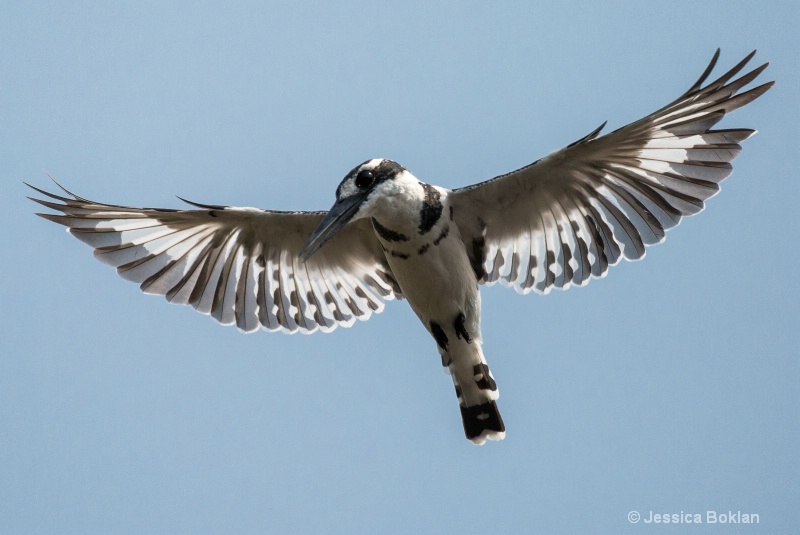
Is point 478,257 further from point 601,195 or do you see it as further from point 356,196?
point 356,196

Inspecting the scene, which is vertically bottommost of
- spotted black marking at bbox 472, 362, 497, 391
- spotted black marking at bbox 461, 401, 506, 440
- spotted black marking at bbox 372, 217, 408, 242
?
spotted black marking at bbox 461, 401, 506, 440

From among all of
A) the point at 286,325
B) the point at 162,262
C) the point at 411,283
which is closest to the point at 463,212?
the point at 411,283

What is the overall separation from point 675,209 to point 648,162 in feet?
1.20

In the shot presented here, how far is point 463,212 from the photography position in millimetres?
7312

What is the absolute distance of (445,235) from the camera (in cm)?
703

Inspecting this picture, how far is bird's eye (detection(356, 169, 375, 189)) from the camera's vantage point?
22.1 feet

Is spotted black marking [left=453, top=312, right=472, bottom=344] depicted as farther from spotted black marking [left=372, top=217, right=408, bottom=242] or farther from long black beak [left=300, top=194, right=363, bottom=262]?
long black beak [left=300, top=194, right=363, bottom=262]

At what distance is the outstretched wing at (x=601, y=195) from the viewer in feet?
22.1

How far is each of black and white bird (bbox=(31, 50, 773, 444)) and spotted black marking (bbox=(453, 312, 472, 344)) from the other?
0.01 m

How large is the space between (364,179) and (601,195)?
1.77 metres

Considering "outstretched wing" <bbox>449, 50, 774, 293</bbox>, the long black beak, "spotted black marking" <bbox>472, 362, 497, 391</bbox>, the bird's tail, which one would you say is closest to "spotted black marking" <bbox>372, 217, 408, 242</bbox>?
the long black beak

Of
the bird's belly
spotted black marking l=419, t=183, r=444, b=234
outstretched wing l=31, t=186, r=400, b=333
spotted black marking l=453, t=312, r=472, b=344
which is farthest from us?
outstretched wing l=31, t=186, r=400, b=333

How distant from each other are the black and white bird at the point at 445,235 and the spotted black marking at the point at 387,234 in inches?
0.4

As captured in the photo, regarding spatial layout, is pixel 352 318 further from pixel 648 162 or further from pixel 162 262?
pixel 648 162
